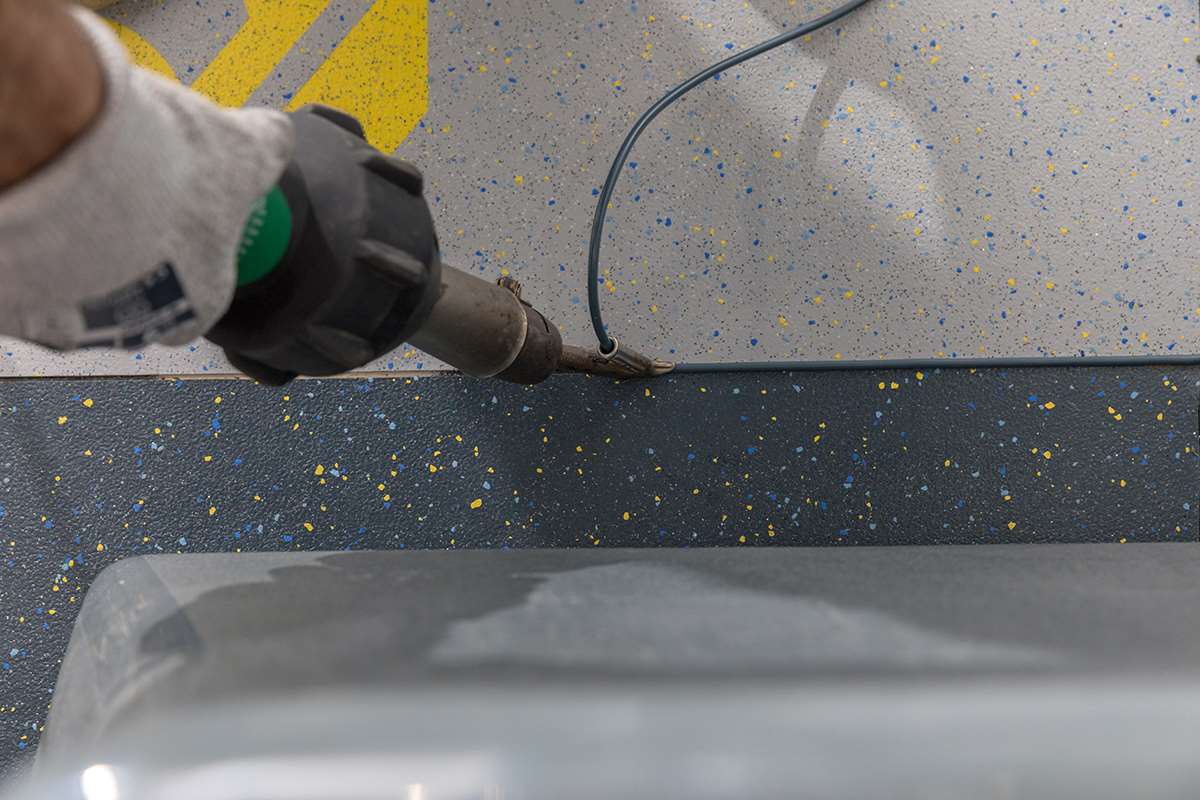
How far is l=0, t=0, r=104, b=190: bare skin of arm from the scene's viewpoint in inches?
10.7

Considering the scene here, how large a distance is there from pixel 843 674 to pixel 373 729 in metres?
0.18

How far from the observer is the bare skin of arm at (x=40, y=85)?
271mm

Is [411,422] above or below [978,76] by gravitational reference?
below

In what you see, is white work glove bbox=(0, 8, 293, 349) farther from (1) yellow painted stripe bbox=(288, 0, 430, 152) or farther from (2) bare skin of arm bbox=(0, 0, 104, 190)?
(1) yellow painted stripe bbox=(288, 0, 430, 152)

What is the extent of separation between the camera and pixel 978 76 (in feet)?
2.81

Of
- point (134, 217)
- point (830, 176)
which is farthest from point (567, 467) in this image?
point (134, 217)

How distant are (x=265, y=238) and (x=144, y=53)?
2.21 ft

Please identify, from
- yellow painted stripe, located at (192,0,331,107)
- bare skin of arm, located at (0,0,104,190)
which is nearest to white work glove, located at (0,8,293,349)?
bare skin of arm, located at (0,0,104,190)

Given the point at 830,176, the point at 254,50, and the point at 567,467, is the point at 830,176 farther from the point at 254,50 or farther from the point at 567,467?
the point at 254,50

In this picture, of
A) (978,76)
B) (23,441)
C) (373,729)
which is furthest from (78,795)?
(978,76)

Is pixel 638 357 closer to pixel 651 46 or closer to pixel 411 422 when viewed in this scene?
pixel 411 422

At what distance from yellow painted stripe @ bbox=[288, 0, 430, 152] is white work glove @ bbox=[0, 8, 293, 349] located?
531 mm

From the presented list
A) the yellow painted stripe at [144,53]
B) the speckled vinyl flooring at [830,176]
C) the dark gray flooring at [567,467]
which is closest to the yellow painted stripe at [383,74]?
the speckled vinyl flooring at [830,176]

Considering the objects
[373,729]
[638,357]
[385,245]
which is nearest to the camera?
[373,729]
